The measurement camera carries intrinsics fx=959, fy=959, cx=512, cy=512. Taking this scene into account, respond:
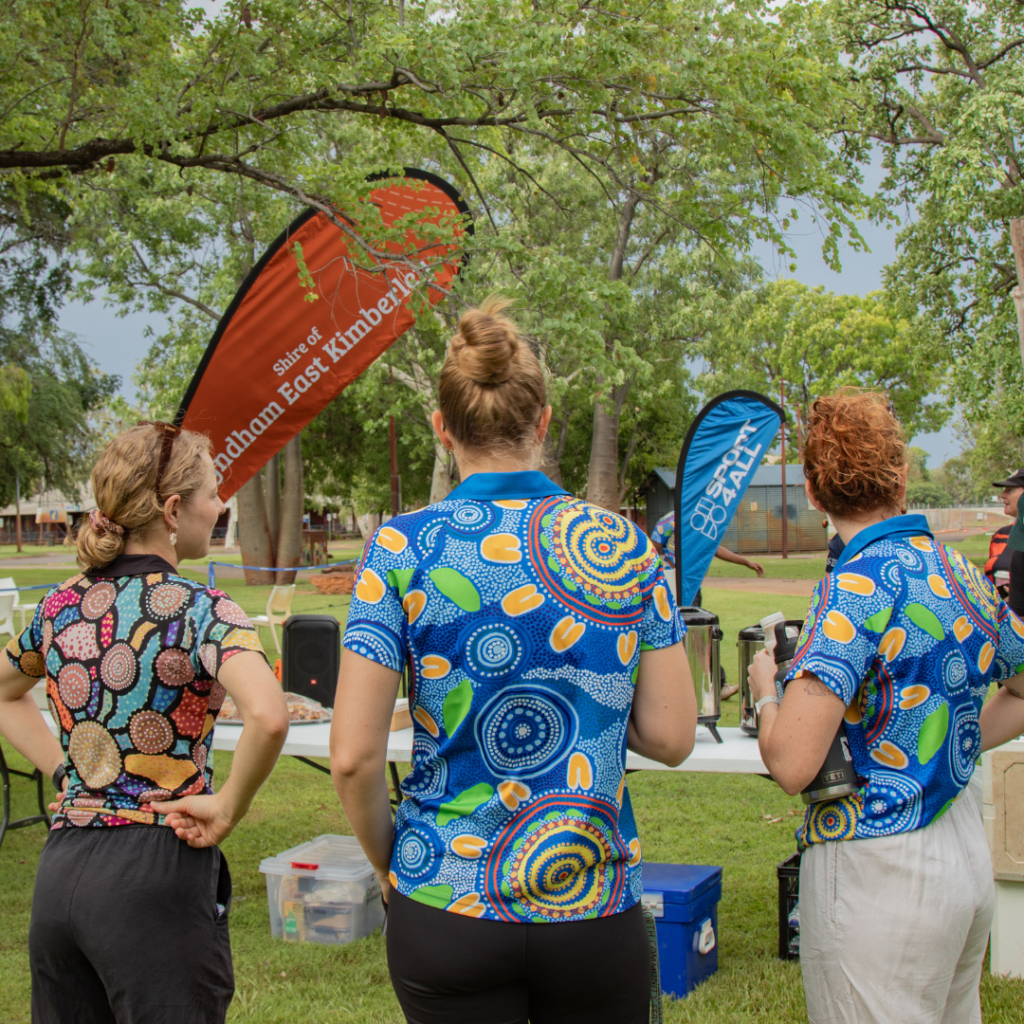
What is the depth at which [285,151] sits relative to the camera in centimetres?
852

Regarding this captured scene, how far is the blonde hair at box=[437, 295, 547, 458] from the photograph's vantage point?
1.56m

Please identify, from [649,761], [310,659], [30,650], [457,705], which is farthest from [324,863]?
[457,705]

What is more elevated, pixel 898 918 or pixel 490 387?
pixel 490 387

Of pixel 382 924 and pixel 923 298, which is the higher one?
pixel 923 298

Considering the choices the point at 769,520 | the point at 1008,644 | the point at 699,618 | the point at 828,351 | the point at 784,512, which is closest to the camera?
the point at 1008,644

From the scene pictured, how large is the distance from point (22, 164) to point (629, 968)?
25.3 feet

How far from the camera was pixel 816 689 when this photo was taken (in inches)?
69.6

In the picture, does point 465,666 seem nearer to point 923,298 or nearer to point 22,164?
point 22,164

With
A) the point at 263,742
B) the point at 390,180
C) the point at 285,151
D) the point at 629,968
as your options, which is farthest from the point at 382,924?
the point at 285,151

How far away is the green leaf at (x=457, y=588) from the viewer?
1472 mm

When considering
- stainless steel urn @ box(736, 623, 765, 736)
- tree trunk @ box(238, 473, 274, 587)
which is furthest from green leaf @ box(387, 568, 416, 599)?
tree trunk @ box(238, 473, 274, 587)

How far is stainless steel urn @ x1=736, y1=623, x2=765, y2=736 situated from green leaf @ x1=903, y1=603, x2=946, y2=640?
141 cm

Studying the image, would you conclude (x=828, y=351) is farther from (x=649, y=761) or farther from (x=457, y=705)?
(x=457, y=705)

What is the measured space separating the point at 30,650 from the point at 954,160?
19.6 meters
